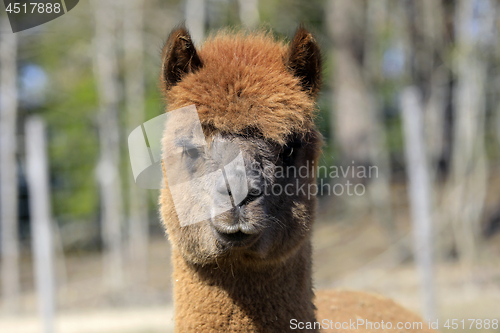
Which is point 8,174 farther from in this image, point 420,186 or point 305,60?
point 305,60

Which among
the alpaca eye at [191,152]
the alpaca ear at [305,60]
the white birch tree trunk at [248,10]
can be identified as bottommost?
the alpaca eye at [191,152]

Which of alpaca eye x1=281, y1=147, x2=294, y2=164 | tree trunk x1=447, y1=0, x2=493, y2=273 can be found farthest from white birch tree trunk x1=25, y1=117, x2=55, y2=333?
tree trunk x1=447, y1=0, x2=493, y2=273

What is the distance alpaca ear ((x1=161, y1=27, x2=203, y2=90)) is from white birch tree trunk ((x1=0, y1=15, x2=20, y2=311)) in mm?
7609

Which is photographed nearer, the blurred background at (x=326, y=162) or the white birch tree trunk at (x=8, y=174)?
the blurred background at (x=326, y=162)

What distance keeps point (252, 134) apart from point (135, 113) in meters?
10.3

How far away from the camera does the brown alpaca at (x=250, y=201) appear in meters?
2.19

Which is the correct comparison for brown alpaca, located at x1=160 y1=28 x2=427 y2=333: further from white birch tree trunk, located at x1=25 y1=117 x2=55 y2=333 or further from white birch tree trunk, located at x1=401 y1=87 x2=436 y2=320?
white birch tree trunk, located at x1=25 y1=117 x2=55 y2=333

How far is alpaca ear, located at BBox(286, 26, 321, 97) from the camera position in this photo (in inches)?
99.7

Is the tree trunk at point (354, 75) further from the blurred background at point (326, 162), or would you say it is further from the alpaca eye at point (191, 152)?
the alpaca eye at point (191, 152)

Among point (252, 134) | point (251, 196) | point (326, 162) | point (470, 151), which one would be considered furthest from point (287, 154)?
point (470, 151)

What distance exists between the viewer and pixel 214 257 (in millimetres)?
2188

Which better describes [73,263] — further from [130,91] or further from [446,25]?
[446,25]

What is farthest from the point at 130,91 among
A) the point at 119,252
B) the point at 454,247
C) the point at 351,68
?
the point at 454,247

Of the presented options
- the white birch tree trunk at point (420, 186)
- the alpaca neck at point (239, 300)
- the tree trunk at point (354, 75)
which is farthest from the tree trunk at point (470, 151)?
the alpaca neck at point (239, 300)
